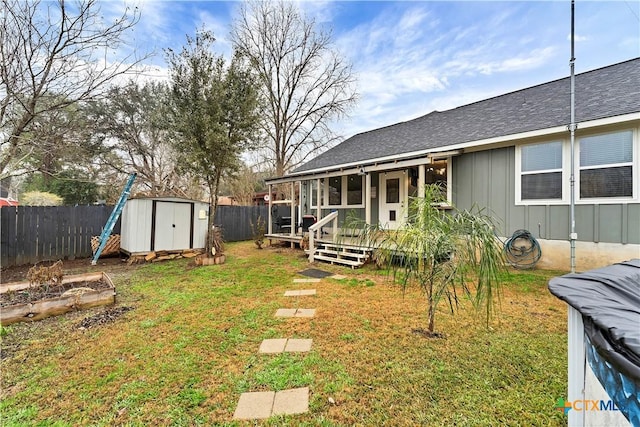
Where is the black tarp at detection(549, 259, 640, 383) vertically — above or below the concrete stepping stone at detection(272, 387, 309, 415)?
above

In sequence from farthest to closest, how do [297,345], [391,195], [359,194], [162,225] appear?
[359,194], [391,195], [162,225], [297,345]

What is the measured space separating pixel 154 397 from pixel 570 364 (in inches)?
106

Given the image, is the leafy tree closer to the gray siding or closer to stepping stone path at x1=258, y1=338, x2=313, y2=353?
stepping stone path at x1=258, y1=338, x2=313, y2=353

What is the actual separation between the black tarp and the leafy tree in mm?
6755

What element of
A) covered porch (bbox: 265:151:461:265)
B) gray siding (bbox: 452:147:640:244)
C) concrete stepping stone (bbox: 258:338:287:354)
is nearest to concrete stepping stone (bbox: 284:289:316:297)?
concrete stepping stone (bbox: 258:338:287:354)

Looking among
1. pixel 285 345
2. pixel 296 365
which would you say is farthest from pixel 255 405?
pixel 285 345

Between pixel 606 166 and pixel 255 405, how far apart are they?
7149 millimetres

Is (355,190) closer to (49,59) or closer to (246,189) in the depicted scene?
(49,59)

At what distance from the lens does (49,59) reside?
4.67 m

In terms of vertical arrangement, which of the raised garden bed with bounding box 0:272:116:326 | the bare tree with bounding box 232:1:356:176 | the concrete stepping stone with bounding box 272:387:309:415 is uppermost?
the bare tree with bounding box 232:1:356:176

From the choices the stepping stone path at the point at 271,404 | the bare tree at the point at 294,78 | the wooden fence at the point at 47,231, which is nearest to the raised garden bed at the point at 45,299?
the stepping stone path at the point at 271,404

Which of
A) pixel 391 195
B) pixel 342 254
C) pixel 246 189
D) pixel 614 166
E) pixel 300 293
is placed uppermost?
pixel 246 189

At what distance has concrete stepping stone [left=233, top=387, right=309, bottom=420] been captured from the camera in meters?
1.88

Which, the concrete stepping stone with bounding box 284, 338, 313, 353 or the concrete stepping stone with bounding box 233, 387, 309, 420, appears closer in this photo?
the concrete stepping stone with bounding box 233, 387, 309, 420
